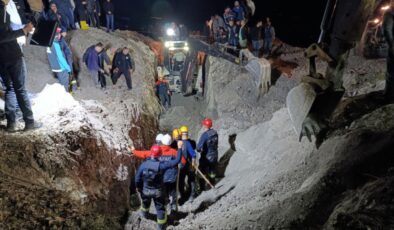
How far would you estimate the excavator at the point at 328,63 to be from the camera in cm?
462

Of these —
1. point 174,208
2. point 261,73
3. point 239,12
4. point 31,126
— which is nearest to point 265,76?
point 261,73

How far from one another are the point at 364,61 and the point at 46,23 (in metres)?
11.0

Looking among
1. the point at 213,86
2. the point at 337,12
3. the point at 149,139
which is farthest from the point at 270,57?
the point at 337,12

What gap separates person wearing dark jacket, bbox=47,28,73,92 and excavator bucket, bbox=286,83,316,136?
23.4ft

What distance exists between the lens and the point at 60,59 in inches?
396

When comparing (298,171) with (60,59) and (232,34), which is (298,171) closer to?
(60,59)

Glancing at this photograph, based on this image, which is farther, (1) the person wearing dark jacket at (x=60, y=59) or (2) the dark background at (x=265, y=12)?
(2) the dark background at (x=265, y=12)

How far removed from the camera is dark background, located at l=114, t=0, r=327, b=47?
110 ft

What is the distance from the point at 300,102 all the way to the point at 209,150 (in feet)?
10.5

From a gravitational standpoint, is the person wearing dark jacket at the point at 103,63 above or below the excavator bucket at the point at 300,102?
below

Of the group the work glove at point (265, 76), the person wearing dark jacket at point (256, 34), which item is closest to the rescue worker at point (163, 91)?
the person wearing dark jacket at point (256, 34)

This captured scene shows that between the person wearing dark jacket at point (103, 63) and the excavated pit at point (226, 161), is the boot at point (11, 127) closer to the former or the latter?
the excavated pit at point (226, 161)

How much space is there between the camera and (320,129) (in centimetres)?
636

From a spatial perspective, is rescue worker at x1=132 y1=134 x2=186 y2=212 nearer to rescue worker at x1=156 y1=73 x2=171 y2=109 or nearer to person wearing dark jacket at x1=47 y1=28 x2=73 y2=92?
person wearing dark jacket at x1=47 y1=28 x2=73 y2=92
